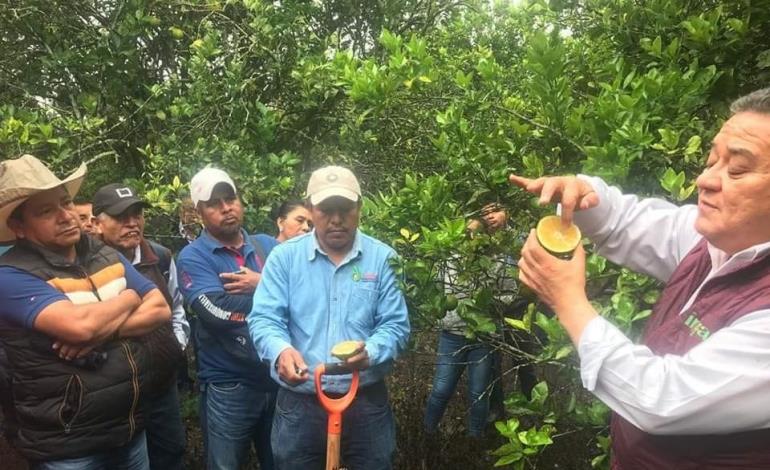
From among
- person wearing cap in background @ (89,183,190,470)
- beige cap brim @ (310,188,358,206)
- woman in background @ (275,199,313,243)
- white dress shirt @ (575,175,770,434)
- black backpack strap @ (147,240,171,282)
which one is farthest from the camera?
woman in background @ (275,199,313,243)

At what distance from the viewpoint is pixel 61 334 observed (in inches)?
94.8

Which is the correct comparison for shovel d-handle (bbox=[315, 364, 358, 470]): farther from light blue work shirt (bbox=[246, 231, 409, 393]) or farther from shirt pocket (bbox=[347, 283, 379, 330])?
shirt pocket (bbox=[347, 283, 379, 330])

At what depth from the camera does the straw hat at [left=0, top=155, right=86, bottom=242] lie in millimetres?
2500

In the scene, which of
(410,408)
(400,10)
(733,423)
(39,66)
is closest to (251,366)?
(410,408)

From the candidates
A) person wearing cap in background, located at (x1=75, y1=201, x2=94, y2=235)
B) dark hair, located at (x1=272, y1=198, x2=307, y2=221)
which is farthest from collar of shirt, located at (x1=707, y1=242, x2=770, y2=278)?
person wearing cap in background, located at (x1=75, y1=201, x2=94, y2=235)

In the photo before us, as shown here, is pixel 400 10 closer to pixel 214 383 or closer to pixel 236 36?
pixel 236 36

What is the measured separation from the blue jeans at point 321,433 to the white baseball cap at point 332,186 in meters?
0.90

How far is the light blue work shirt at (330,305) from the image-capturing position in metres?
2.75

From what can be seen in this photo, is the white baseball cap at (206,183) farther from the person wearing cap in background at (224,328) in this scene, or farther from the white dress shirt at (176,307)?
the white dress shirt at (176,307)

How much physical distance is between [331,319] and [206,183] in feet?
3.82

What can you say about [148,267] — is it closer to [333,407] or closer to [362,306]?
[362,306]

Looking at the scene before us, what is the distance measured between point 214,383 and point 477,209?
70.7 inches

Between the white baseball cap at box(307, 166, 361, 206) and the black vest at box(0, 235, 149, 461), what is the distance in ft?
3.57

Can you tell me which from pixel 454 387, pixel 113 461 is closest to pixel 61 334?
pixel 113 461
